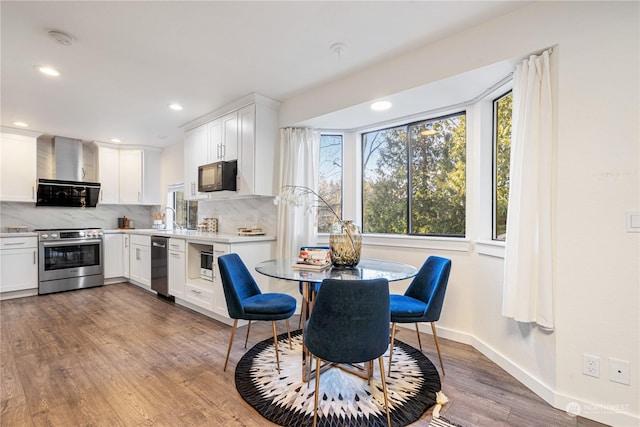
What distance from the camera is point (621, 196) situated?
5.39 feet

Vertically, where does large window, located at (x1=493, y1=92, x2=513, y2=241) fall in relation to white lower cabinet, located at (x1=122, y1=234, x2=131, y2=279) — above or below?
above

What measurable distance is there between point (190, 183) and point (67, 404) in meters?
3.03

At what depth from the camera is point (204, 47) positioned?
2361 mm

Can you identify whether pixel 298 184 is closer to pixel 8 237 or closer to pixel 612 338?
pixel 612 338

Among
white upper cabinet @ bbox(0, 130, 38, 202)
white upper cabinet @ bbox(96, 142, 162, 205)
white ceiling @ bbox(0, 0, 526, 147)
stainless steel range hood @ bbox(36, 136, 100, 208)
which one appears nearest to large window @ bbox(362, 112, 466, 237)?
white ceiling @ bbox(0, 0, 526, 147)

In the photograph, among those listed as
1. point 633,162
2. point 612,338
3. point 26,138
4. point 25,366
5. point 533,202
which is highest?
point 26,138

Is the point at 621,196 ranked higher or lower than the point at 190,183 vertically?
lower

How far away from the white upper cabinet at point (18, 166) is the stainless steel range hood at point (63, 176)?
0.14 m

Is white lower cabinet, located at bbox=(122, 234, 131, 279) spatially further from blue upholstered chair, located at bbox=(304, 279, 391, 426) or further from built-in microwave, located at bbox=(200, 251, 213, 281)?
blue upholstered chair, located at bbox=(304, 279, 391, 426)

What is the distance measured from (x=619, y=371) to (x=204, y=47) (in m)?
3.52

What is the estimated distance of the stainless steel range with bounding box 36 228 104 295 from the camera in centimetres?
443

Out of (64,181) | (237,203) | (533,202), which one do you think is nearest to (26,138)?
(64,181)

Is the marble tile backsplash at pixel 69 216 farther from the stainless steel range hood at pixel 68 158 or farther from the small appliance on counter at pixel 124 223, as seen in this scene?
the stainless steel range hood at pixel 68 158

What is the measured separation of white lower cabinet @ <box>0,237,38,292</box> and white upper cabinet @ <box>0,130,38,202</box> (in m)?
0.73
